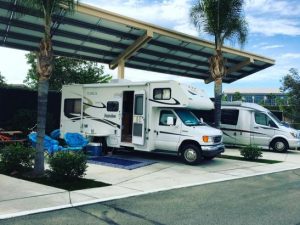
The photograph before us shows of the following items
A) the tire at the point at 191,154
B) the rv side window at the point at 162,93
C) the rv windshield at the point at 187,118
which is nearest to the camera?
the tire at the point at 191,154

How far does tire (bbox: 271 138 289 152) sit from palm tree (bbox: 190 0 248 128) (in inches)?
147

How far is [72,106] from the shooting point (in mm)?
17984

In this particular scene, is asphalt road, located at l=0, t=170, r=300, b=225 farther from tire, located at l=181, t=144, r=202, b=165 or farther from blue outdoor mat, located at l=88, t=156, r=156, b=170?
tire, located at l=181, t=144, r=202, b=165

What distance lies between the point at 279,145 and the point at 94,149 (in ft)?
33.8

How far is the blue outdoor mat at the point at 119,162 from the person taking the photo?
1355cm

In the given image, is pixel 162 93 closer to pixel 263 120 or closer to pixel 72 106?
pixel 72 106

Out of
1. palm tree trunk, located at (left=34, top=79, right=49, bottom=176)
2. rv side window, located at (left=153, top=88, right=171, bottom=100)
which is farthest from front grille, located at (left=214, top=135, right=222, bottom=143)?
palm tree trunk, located at (left=34, top=79, right=49, bottom=176)

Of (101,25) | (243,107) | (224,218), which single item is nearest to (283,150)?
(243,107)

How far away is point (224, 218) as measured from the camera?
24.2 ft

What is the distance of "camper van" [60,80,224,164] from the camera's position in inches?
578

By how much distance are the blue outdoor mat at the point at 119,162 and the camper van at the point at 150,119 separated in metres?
0.69

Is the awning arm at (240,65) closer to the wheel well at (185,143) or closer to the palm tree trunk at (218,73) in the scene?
the palm tree trunk at (218,73)

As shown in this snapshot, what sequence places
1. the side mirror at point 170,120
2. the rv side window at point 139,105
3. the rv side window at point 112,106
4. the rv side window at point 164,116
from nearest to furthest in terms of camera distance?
the side mirror at point 170,120
the rv side window at point 164,116
the rv side window at point 139,105
the rv side window at point 112,106

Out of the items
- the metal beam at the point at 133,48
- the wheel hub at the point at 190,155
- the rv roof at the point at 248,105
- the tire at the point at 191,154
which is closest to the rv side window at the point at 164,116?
the tire at the point at 191,154
